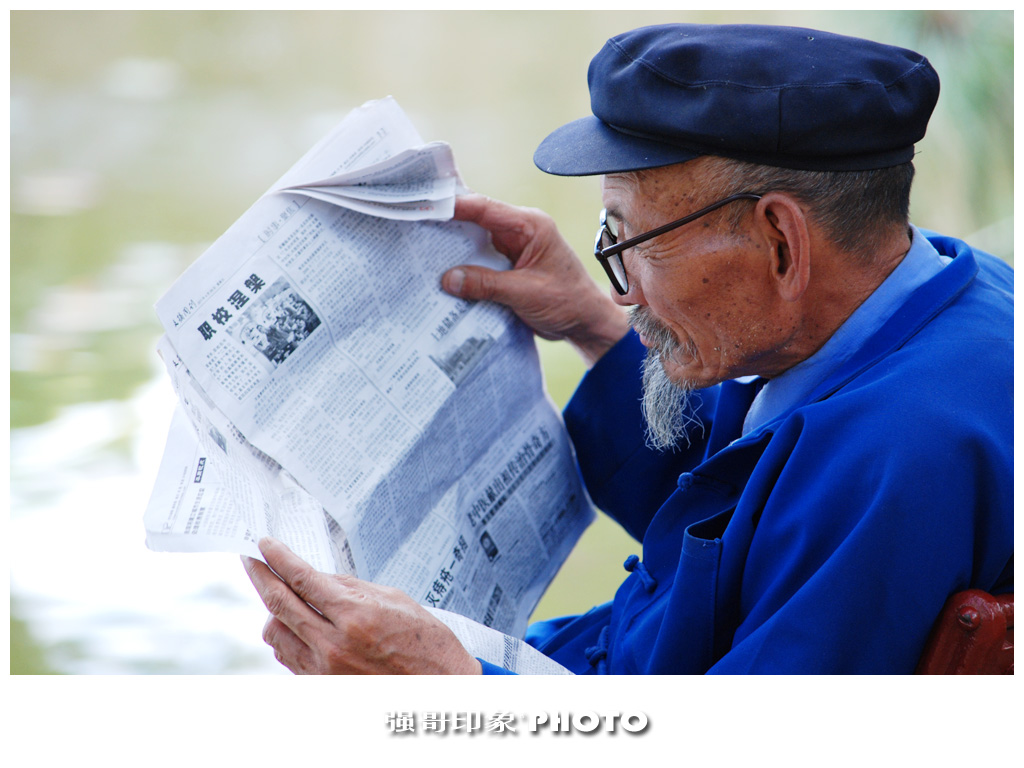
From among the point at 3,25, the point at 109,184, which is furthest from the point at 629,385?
the point at 109,184

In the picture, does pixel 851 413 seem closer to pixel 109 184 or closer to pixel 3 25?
pixel 3 25

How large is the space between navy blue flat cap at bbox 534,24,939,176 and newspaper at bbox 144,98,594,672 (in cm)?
30

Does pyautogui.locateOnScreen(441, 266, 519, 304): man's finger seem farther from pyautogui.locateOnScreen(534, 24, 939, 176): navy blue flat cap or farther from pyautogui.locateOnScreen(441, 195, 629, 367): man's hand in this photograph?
pyautogui.locateOnScreen(534, 24, 939, 176): navy blue flat cap

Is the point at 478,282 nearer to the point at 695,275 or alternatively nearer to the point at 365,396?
the point at 365,396

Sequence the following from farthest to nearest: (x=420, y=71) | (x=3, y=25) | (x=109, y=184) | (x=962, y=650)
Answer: (x=420, y=71) < (x=109, y=184) < (x=3, y=25) < (x=962, y=650)

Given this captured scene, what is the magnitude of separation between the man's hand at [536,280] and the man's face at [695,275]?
0.71 feet

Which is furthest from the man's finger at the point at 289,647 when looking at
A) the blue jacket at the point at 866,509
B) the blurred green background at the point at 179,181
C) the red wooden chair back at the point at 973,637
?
the blurred green background at the point at 179,181

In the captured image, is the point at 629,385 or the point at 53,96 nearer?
the point at 629,385

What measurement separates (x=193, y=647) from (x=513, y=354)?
4.06ft

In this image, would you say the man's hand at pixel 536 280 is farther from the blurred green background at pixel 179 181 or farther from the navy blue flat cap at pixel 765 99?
the blurred green background at pixel 179 181

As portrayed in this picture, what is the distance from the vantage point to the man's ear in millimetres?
841

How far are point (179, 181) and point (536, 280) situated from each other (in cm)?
312

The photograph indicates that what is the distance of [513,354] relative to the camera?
3.89 feet
